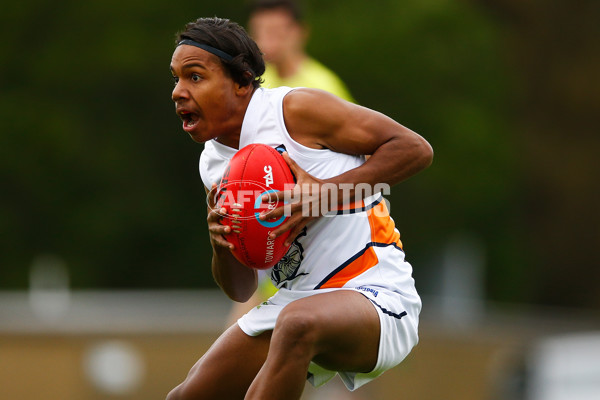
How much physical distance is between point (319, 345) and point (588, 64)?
21.9m

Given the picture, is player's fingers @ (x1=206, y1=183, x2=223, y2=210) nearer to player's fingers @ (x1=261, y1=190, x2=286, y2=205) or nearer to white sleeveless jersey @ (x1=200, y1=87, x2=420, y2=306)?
white sleeveless jersey @ (x1=200, y1=87, x2=420, y2=306)

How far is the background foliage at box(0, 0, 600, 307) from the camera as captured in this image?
22.3 meters

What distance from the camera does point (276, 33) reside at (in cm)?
790

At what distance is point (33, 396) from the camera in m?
13.0

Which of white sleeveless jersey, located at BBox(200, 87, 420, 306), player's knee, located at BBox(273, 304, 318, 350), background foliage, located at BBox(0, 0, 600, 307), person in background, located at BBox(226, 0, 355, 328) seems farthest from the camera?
background foliage, located at BBox(0, 0, 600, 307)

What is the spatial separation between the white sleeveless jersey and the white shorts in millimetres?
25

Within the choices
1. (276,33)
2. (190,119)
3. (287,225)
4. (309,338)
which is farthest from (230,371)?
(276,33)

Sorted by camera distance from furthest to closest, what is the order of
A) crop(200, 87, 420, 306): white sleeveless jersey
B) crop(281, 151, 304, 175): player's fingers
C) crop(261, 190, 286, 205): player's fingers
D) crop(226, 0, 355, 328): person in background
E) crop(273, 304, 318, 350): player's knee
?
crop(226, 0, 355, 328): person in background < crop(200, 87, 420, 306): white sleeveless jersey < crop(281, 151, 304, 175): player's fingers < crop(261, 190, 286, 205): player's fingers < crop(273, 304, 318, 350): player's knee

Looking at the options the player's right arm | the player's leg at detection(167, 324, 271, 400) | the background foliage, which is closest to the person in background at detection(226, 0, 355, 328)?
the player's right arm

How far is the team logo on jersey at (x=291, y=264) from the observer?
534 centimetres

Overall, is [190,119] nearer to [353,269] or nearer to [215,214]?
[215,214]

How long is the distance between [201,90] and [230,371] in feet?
4.62

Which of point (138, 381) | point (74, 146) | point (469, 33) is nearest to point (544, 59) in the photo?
point (469, 33)

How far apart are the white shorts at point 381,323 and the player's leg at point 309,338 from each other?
0.13 metres
